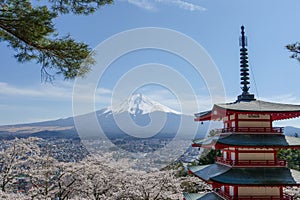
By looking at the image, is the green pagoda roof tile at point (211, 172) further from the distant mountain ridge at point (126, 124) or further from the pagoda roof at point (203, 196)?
the distant mountain ridge at point (126, 124)

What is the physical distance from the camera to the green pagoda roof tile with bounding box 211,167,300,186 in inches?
245

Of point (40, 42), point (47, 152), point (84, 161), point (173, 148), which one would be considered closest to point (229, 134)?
point (40, 42)

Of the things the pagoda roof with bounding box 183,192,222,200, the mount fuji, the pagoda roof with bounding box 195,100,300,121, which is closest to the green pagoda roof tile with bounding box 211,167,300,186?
the pagoda roof with bounding box 195,100,300,121

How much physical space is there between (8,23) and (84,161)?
10.7 metres

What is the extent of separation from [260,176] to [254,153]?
64 centimetres

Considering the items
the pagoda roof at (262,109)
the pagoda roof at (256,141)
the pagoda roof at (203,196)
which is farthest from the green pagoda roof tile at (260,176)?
the pagoda roof at (203,196)

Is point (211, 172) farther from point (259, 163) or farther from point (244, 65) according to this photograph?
point (244, 65)

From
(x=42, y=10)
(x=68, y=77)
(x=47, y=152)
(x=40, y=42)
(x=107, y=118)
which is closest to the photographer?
(x=42, y=10)

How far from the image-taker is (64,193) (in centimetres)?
1264

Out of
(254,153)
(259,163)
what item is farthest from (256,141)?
(259,163)

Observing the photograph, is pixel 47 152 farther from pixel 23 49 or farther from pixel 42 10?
pixel 42 10

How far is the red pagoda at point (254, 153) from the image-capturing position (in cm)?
637

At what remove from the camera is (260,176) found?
6477 mm

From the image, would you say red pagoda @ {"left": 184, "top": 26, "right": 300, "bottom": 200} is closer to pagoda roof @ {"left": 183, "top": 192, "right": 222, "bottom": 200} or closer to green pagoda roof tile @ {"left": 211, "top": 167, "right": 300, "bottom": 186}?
green pagoda roof tile @ {"left": 211, "top": 167, "right": 300, "bottom": 186}
